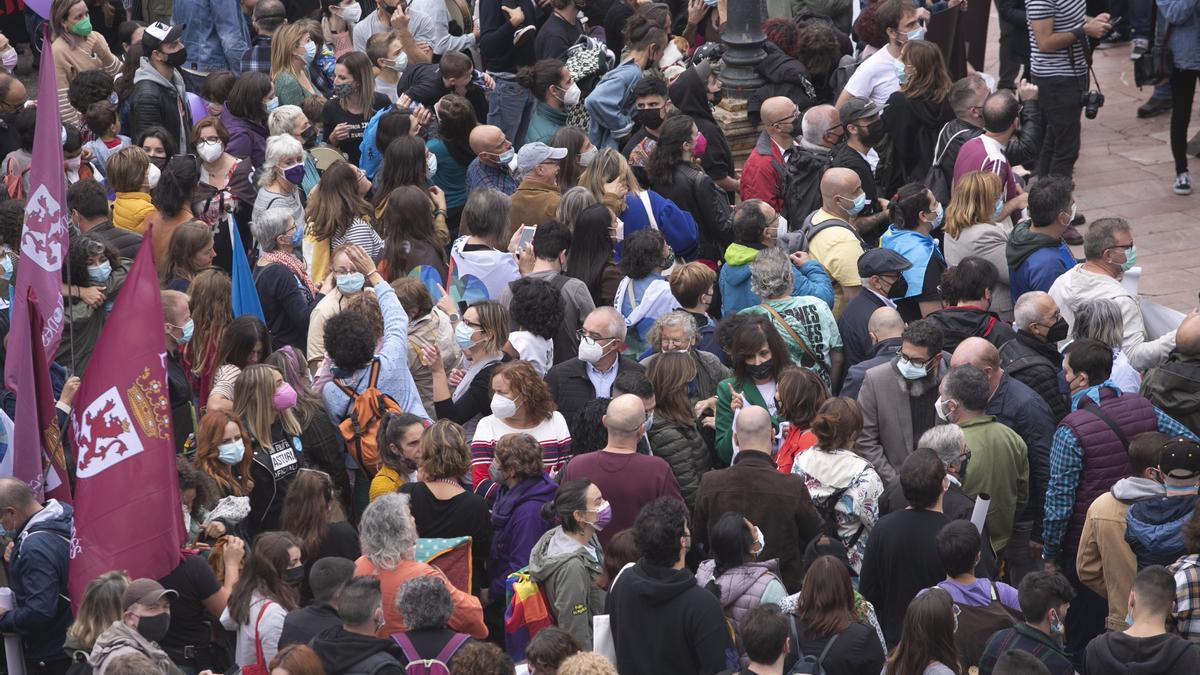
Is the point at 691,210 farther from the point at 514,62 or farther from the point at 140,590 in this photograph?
the point at 140,590

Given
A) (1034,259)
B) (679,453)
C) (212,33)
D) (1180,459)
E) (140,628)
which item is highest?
(1180,459)

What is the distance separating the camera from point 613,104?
1140cm

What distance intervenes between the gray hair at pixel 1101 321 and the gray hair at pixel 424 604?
3.92 metres

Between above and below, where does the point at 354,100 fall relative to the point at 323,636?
below

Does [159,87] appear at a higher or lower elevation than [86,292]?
lower

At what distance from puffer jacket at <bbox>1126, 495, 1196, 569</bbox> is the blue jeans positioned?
6.21 metres

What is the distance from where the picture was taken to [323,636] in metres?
5.86

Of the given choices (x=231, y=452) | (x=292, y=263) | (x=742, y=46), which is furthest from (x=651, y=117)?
(x=231, y=452)

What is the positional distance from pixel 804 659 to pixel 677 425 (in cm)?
194

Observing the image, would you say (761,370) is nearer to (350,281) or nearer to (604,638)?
(604,638)

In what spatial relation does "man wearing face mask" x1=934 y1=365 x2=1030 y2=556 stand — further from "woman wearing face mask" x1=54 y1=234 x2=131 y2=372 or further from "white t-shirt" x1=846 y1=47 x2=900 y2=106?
"white t-shirt" x1=846 y1=47 x2=900 y2=106

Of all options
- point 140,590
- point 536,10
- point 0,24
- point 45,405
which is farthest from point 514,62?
point 140,590

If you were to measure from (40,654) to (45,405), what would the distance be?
1086mm

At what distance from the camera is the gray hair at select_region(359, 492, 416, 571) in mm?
6367
